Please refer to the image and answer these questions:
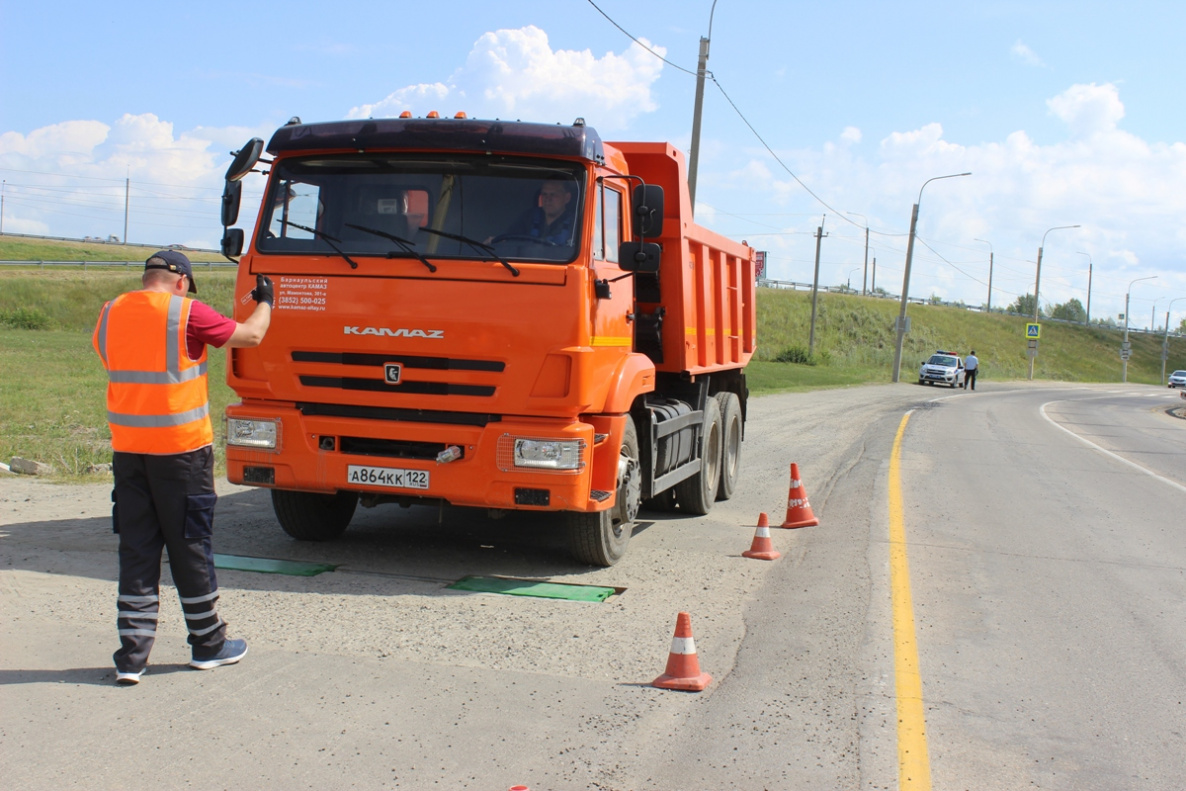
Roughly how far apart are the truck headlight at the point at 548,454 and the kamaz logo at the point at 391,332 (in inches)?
33.0

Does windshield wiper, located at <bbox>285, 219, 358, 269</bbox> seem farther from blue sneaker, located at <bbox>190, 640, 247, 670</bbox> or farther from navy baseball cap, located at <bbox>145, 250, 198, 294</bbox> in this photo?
blue sneaker, located at <bbox>190, 640, 247, 670</bbox>

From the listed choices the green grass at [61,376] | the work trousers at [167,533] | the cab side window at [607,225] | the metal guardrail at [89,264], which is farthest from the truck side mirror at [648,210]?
the metal guardrail at [89,264]

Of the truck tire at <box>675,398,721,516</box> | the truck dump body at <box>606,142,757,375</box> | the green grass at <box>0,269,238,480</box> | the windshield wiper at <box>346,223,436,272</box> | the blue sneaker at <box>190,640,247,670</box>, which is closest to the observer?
the blue sneaker at <box>190,640,247,670</box>

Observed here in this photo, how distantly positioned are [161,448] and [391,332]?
2010 millimetres

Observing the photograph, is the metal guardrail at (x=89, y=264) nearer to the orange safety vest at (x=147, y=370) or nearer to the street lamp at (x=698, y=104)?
the street lamp at (x=698, y=104)

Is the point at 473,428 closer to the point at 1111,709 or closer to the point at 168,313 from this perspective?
the point at 168,313

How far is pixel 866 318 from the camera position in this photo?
87.8m

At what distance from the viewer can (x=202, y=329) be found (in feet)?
15.9

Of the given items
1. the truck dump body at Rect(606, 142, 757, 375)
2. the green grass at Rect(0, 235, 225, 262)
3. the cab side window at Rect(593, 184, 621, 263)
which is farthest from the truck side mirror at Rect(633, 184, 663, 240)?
the green grass at Rect(0, 235, 225, 262)

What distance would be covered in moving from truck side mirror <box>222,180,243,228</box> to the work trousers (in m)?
2.54

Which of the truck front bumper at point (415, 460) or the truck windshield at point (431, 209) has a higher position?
the truck windshield at point (431, 209)

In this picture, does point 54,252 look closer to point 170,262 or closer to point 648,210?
point 648,210

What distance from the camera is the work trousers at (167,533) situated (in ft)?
15.8

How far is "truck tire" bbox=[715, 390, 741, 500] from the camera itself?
10891 millimetres
